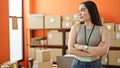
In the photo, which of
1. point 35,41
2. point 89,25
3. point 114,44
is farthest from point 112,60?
point 89,25

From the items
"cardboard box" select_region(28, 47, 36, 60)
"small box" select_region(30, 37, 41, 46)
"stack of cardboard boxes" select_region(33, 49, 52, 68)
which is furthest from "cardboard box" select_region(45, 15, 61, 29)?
"stack of cardboard boxes" select_region(33, 49, 52, 68)

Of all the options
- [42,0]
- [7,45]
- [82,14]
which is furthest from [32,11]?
[82,14]

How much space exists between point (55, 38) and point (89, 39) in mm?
3225

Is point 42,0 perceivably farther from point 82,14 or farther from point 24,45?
point 82,14

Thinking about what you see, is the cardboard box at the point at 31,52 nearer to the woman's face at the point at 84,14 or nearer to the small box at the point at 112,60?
the small box at the point at 112,60

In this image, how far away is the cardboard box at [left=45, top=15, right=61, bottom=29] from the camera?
4996 mm

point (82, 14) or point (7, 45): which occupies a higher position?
point (82, 14)

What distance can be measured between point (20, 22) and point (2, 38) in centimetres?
139

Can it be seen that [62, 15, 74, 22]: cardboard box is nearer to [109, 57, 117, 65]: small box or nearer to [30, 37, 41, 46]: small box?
[30, 37, 41, 46]: small box

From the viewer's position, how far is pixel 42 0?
5656mm

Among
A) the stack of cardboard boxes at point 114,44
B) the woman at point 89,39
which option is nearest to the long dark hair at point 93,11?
the woman at point 89,39

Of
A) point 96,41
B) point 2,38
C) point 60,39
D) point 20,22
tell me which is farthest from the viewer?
point 20,22

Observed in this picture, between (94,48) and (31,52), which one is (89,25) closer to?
(94,48)

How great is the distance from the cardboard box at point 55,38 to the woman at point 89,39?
3.03 m
